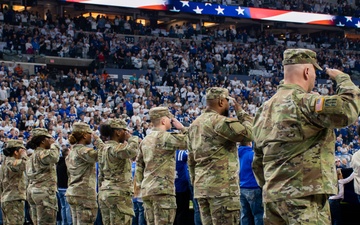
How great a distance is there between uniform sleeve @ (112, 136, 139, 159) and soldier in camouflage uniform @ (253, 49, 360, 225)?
128 inches

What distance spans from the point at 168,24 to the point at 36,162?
108 ft

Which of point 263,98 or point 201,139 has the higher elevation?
point 201,139

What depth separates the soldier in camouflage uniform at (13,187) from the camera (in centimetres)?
1037

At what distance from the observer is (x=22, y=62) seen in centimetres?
2722

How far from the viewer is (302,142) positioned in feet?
14.4

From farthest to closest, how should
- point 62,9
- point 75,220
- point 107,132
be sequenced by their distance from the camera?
point 62,9
point 75,220
point 107,132

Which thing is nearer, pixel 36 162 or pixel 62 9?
pixel 36 162

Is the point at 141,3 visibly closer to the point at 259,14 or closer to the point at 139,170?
the point at 259,14

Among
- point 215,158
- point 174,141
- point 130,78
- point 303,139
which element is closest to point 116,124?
point 174,141

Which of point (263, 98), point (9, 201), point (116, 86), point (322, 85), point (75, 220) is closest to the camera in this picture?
point (75, 220)

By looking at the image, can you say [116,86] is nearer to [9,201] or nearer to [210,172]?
[9,201]

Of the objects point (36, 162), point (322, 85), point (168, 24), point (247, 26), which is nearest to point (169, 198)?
point (36, 162)

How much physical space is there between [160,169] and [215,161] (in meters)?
1.41

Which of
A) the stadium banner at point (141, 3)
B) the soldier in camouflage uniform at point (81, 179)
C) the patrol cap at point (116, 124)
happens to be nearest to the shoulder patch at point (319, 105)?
the patrol cap at point (116, 124)
